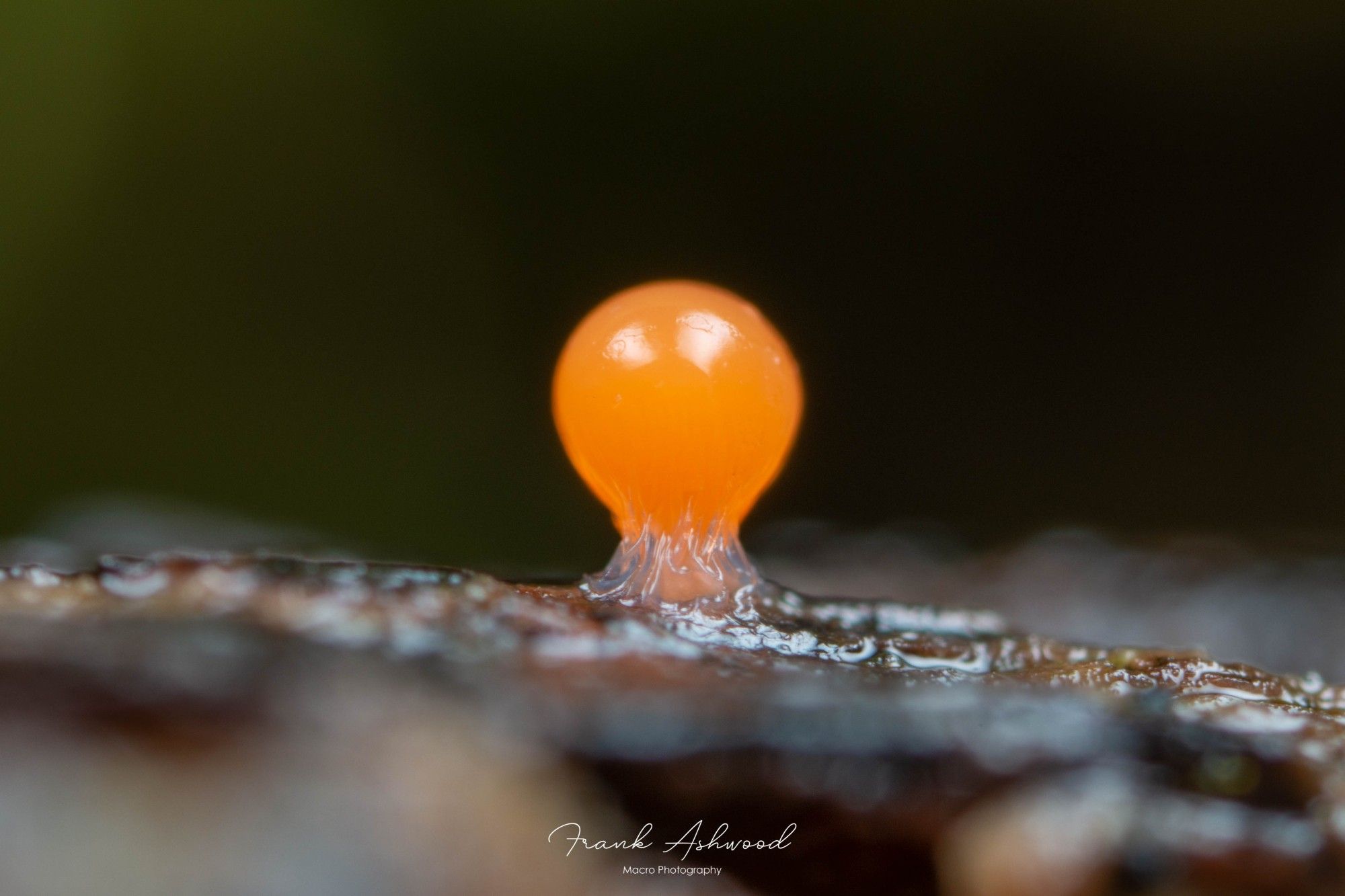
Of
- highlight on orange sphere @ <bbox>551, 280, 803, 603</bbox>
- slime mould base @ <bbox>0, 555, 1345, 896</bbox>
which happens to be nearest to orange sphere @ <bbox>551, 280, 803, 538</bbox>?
highlight on orange sphere @ <bbox>551, 280, 803, 603</bbox>

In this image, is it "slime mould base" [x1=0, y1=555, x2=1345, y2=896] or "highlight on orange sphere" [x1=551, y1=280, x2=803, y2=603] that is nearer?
"slime mould base" [x1=0, y1=555, x2=1345, y2=896]

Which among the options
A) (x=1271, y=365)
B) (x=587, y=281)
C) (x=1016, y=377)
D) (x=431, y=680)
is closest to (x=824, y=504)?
(x=1016, y=377)

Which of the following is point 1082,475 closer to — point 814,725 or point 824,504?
point 824,504
